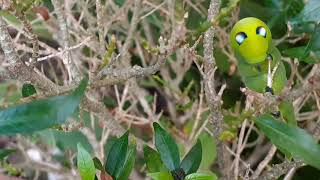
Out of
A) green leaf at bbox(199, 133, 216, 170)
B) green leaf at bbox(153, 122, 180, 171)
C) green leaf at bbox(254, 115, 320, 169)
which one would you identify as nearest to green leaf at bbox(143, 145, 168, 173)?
green leaf at bbox(153, 122, 180, 171)

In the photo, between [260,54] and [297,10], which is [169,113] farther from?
[260,54]

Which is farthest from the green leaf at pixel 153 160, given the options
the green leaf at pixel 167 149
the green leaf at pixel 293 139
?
the green leaf at pixel 293 139

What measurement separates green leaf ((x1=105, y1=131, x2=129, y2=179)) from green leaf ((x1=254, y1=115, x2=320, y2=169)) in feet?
0.46

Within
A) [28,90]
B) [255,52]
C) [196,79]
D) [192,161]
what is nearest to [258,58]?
[255,52]

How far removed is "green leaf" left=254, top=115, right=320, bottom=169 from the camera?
1.53 feet

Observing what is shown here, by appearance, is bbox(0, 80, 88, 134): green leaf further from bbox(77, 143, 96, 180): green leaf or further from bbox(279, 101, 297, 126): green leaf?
bbox(279, 101, 297, 126): green leaf

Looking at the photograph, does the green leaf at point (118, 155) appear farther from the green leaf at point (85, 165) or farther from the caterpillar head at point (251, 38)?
the caterpillar head at point (251, 38)

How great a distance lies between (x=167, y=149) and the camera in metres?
0.56

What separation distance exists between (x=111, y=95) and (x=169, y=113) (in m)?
0.13

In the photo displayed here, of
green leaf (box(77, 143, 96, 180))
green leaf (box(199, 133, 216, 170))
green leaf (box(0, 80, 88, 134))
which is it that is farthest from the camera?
green leaf (box(199, 133, 216, 170))

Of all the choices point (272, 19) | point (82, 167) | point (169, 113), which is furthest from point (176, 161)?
point (169, 113)

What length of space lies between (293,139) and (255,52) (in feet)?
0.35

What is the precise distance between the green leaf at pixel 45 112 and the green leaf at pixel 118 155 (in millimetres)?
147

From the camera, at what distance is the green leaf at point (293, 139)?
467 millimetres
